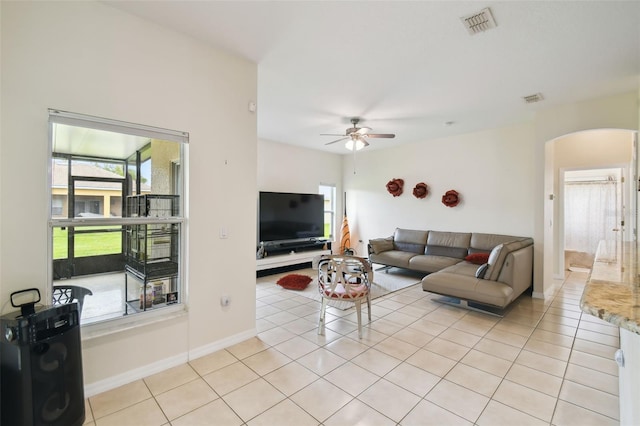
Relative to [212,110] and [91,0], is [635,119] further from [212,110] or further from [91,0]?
[91,0]

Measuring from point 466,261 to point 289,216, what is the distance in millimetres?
3611

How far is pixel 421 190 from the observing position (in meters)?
6.34

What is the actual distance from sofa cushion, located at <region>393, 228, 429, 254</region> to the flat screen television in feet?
5.96

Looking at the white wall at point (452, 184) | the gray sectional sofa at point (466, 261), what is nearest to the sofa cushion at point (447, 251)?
the gray sectional sofa at point (466, 261)

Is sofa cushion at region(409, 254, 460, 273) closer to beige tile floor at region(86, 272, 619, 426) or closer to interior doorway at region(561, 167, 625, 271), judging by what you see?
beige tile floor at region(86, 272, 619, 426)

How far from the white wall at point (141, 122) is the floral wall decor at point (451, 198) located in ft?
14.5

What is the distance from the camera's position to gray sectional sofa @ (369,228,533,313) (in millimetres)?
3674

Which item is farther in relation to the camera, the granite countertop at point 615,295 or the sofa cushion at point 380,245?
the sofa cushion at point 380,245

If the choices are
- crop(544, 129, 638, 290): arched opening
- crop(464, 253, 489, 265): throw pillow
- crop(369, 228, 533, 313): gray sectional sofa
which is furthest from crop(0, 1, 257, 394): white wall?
crop(544, 129, 638, 290): arched opening

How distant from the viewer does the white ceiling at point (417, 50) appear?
7.16 ft

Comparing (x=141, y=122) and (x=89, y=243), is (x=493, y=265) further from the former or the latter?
(x=89, y=243)

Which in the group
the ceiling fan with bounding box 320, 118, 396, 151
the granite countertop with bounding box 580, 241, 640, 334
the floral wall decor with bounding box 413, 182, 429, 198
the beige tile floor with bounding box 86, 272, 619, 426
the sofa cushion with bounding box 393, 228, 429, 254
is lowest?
the beige tile floor with bounding box 86, 272, 619, 426

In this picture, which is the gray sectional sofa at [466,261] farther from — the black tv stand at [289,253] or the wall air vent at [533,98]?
the wall air vent at [533,98]

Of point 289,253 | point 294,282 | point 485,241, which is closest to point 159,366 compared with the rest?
point 294,282
